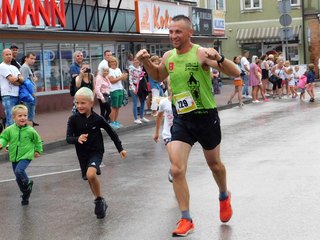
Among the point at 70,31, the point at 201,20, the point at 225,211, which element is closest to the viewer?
the point at 225,211

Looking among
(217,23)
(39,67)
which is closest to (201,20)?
(217,23)

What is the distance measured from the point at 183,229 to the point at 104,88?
1025 cm

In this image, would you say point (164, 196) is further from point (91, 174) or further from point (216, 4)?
point (216, 4)

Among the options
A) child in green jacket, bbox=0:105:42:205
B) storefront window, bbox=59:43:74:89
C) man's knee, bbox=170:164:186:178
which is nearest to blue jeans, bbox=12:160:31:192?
child in green jacket, bbox=0:105:42:205

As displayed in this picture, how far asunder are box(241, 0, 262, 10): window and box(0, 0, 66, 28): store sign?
1041 inches

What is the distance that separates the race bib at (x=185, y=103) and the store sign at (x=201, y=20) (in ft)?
92.0

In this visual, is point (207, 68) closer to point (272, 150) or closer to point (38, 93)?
point (272, 150)

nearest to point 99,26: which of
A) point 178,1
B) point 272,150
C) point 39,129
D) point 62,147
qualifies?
point 178,1

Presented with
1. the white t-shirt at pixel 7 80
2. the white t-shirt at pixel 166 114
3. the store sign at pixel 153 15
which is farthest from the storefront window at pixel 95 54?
the white t-shirt at pixel 166 114

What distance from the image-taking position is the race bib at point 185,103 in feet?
19.9

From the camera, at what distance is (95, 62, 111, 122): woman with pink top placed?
15469 millimetres

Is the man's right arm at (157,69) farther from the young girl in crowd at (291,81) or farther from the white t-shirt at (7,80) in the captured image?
the young girl in crowd at (291,81)

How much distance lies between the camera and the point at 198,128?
20.0ft

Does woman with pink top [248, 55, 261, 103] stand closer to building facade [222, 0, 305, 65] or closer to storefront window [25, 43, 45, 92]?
storefront window [25, 43, 45, 92]
